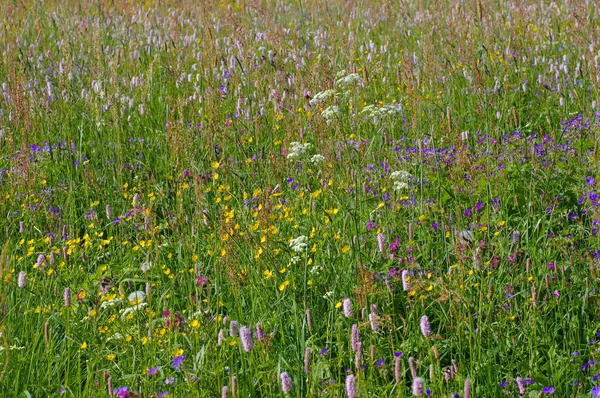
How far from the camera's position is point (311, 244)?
3236 millimetres

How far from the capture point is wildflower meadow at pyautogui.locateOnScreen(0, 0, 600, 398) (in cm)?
241

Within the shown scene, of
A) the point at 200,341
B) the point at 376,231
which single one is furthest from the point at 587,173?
the point at 200,341

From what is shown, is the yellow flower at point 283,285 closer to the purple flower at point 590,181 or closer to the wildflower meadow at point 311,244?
the wildflower meadow at point 311,244

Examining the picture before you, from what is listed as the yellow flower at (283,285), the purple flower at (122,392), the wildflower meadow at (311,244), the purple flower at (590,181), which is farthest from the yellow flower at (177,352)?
the purple flower at (590,181)

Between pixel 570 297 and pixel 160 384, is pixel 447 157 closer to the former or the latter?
pixel 570 297

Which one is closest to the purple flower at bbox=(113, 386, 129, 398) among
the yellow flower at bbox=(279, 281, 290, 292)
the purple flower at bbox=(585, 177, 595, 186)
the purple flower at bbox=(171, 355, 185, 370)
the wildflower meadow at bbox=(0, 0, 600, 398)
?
the wildflower meadow at bbox=(0, 0, 600, 398)

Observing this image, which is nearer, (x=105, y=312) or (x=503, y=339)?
(x=503, y=339)

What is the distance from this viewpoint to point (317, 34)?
7.12 meters

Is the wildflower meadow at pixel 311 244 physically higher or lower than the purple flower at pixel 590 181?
lower

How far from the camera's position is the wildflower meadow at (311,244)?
241 cm

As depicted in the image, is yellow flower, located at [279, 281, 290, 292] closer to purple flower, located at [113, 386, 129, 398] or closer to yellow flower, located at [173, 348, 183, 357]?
yellow flower, located at [173, 348, 183, 357]

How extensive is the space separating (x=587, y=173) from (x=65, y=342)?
7.59ft

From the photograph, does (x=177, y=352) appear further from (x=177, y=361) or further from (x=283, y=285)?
(x=283, y=285)

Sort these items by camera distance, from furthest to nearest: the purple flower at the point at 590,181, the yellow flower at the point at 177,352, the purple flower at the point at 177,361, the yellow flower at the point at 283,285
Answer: the purple flower at the point at 590,181 → the yellow flower at the point at 283,285 → the yellow flower at the point at 177,352 → the purple flower at the point at 177,361
